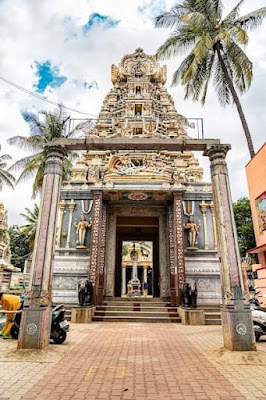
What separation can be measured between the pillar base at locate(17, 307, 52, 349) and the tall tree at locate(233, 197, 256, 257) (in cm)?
2074

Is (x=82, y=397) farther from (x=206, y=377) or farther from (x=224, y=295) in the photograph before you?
(x=224, y=295)

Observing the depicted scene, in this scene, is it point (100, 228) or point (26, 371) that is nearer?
point (26, 371)

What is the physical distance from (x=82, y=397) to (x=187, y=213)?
10194 millimetres

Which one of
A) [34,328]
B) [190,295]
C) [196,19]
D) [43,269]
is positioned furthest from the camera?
[196,19]

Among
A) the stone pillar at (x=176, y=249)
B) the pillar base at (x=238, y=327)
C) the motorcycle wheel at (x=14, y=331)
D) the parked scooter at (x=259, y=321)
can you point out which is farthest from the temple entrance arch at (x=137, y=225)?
the pillar base at (x=238, y=327)

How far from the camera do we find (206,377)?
3547 millimetres

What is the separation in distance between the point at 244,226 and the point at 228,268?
1912 centimetres

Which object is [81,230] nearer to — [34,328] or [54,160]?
[54,160]

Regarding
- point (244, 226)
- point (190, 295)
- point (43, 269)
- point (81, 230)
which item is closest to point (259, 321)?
point (190, 295)

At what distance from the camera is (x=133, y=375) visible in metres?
3.62

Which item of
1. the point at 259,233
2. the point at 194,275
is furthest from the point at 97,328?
the point at 259,233

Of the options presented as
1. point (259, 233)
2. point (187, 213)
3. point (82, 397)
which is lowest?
point (82, 397)

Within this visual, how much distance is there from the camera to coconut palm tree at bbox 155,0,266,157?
11.5 metres

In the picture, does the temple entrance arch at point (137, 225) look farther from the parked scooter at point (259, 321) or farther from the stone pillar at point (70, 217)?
the parked scooter at point (259, 321)
